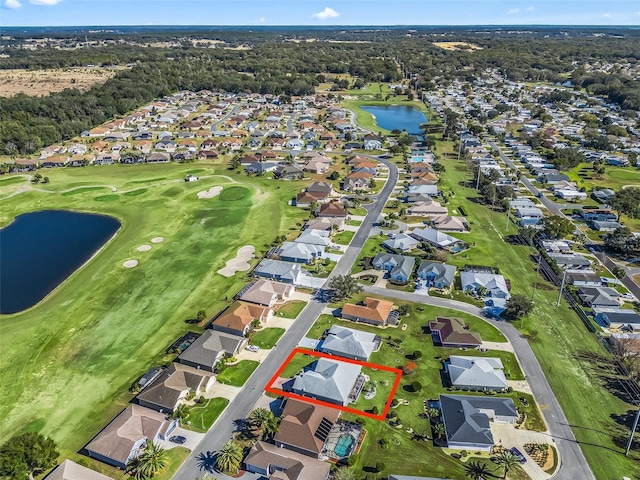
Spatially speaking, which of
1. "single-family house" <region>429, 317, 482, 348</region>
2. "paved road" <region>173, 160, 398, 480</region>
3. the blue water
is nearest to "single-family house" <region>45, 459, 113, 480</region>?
"paved road" <region>173, 160, 398, 480</region>

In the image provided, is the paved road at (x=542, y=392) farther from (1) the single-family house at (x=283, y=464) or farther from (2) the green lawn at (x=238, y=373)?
(2) the green lawn at (x=238, y=373)

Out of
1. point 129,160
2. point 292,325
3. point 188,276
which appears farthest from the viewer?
point 129,160

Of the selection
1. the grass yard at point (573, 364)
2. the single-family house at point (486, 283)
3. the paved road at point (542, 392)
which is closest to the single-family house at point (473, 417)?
the paved road at point (542, 392)

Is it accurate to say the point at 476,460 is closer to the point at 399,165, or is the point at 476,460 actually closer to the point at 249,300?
Result: the point at 249,300

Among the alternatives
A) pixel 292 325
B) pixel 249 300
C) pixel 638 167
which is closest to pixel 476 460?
pixel 292 325

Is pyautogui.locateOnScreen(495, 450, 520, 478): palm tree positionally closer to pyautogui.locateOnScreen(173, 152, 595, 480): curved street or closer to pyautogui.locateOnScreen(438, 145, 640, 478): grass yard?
pyautogui.locateOnScreen(173, 152, 595, 480): curved street

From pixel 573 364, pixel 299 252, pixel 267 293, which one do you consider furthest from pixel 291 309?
pixel 573 364
